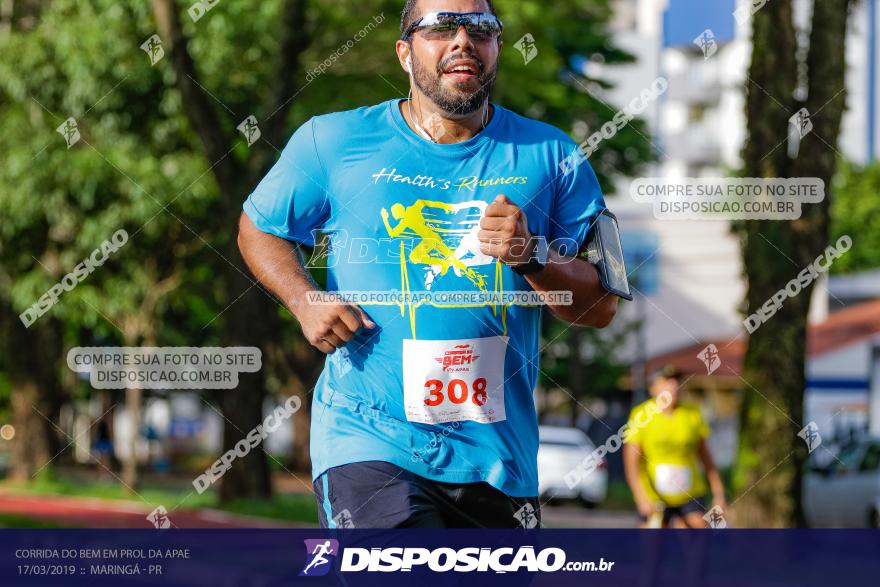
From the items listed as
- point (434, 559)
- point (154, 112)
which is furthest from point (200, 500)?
point (434, 559)

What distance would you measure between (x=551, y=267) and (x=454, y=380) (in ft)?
1.14

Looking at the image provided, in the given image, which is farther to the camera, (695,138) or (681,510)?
(695,138)

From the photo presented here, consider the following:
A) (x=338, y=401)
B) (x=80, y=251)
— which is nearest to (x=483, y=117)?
(x=338, y=401)

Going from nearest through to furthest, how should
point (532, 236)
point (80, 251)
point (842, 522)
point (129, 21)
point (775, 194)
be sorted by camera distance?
point (532, 236) < point (775, 194) < point (129, 21) < point (842, 522) < point (80, 251)

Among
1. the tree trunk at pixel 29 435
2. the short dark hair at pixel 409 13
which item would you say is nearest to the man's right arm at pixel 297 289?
the short dark hair at pixel 409 13

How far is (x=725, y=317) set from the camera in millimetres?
55875

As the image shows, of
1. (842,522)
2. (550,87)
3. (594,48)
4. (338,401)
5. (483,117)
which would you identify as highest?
(594,48)

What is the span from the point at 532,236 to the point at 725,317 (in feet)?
175

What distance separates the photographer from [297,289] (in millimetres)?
3613

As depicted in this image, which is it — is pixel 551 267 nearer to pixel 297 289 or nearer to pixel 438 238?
pixel 438 238

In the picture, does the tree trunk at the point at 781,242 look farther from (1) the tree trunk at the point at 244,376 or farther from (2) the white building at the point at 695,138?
(2) the white building at the point at 695,138

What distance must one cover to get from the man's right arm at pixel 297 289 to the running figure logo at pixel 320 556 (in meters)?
0.47

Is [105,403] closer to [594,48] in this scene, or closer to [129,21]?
[594,48]

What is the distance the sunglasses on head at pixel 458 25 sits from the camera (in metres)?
3.58
